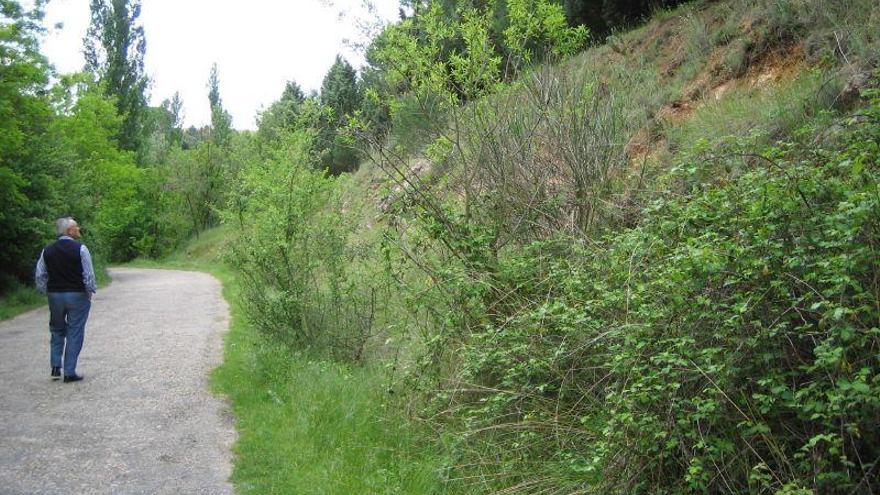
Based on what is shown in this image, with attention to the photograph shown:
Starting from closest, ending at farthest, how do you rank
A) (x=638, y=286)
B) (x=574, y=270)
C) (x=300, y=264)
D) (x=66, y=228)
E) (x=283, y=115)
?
(x=638, y=286) → (x=574, y=270) → (x=66, y=228) → (x=300, y=264) → (x=283, y=115)

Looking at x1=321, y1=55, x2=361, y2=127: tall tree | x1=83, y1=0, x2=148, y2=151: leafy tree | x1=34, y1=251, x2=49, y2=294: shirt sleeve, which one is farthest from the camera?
x1=83, y1=0, x2=148, y2=151: leafy tree

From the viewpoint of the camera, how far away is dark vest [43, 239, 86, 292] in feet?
28.4

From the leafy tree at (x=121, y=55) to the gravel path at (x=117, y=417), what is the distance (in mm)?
33026

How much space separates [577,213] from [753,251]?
2947 mm

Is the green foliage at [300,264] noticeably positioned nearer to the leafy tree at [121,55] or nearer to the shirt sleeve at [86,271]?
the shirt sleeve at [86,271]

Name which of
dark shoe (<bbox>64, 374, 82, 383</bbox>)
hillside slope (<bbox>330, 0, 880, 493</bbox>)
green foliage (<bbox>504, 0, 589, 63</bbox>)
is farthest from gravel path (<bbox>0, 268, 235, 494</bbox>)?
green foliage (<bbox>504, 0, 589, 63</bbox>)

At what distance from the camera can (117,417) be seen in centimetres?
705

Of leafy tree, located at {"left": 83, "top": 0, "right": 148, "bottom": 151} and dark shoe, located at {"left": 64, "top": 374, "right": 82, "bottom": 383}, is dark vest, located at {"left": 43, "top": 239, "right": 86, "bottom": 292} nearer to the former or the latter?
dark shoe, located at {"left": 64, "top": 374, "right": 82, "bottom": 383}

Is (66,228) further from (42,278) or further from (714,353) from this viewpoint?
(714,353)

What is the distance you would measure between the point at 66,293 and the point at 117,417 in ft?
7.95

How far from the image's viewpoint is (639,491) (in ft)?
12.4

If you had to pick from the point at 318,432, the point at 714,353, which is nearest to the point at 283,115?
the point at 318,432

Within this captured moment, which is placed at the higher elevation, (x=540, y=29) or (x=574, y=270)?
(x=540, y=29)

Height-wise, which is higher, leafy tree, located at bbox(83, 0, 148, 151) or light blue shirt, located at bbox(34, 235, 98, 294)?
leafy tree, located at bbox(83, 0, 148, 151)
